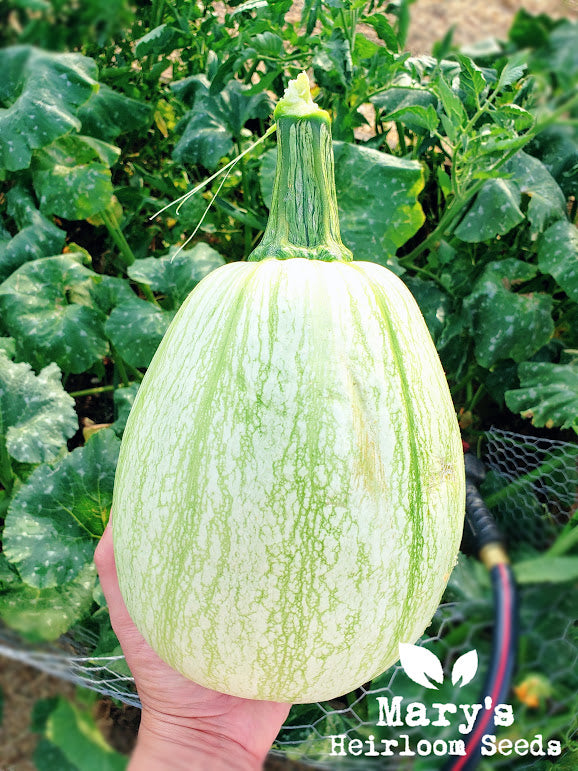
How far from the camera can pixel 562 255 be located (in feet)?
5.38

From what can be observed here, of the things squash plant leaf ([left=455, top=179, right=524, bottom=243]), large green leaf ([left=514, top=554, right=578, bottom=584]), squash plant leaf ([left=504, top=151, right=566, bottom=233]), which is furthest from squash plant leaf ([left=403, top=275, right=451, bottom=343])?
large green leaf ([left=514, top=554, right=578, bottom=584])

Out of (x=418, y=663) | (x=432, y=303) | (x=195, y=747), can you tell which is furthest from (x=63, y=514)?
(x=432, y=303)

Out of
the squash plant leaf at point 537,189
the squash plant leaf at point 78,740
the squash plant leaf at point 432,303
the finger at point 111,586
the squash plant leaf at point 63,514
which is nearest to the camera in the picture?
the squash plant leaf at point 78,740

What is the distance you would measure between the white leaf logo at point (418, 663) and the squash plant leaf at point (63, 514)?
87 centimetres

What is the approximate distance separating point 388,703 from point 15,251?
1674 mm

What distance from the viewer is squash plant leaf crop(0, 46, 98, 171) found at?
160 cm

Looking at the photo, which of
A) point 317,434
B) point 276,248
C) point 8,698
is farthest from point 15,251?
point 8,698

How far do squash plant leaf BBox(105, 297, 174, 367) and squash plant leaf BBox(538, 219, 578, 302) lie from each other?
1100 millimetres

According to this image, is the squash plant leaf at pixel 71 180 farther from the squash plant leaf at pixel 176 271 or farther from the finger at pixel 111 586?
the finger at pixel 111 586

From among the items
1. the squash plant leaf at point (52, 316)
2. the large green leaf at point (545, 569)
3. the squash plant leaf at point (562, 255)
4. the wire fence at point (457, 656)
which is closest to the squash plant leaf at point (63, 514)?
the wire fence at point (457, 656)

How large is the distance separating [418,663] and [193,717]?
0.53 m

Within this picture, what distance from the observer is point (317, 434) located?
2.61ft

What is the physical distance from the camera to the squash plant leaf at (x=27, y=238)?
1.78 m

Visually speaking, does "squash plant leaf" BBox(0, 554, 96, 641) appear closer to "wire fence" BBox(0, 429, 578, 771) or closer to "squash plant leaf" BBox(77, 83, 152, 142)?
"wire fence" BBox(0, 429, 578, 771)
